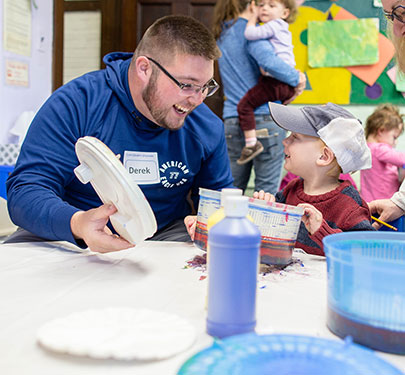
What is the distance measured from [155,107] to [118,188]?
69 cm

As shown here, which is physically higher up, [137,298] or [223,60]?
[223,60]

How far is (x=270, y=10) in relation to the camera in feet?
8.95

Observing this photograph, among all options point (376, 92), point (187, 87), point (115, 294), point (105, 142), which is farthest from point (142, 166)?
point (376, 92)

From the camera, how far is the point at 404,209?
147 cm

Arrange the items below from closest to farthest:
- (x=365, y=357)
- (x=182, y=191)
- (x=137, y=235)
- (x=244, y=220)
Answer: (x=365, y=357) < (x=244, y=220) < (x=137, y=235) < (x=182, y=191)

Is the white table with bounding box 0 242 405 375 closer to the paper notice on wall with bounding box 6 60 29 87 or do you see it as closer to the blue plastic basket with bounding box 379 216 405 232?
the blue plastic basket with bounding box 379 216 405 232

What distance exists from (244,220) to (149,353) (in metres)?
0.20

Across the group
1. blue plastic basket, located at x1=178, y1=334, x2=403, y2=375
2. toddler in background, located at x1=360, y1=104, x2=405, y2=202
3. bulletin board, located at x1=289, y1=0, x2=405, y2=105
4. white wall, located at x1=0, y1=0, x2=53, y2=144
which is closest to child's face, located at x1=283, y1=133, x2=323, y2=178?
blue plastic basket, located at x1=178, y1=334, x2=403, y2=375

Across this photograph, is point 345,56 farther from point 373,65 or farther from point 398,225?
point 398,225

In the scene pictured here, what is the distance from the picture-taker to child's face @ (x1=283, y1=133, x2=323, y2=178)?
154cm

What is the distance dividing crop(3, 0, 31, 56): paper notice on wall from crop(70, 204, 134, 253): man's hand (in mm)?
2214

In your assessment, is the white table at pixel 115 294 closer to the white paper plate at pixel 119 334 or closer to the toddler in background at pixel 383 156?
the white paper plate at pixel 119 334

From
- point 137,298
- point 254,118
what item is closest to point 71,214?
point 137,298

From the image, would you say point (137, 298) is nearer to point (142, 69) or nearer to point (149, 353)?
point (149, 353)
